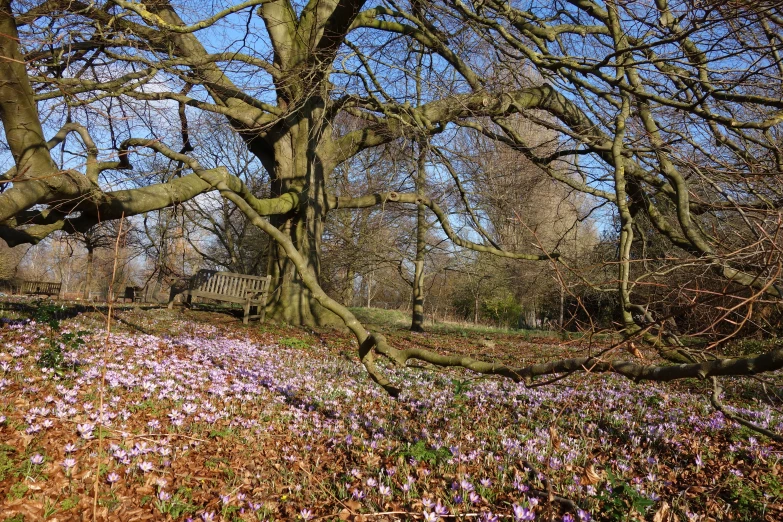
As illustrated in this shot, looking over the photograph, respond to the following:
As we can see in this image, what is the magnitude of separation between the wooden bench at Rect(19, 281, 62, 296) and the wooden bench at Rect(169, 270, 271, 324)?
18778mm

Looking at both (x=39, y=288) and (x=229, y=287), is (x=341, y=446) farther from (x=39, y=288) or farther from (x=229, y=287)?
(x=39, y=288)

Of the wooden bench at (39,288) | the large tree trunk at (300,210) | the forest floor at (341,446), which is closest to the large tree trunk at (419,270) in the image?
the large tree trunk at (300,210)

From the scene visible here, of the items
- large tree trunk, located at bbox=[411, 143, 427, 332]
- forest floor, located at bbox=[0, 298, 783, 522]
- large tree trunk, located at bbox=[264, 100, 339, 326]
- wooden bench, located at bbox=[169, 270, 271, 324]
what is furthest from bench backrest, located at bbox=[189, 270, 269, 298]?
forest floor, located at bbox=[0, 298, 783, 522]

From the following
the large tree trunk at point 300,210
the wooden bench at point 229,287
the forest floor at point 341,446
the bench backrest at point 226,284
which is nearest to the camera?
the forest floor at point 341,446

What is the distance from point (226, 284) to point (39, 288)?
67.7ft

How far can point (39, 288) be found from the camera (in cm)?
2577

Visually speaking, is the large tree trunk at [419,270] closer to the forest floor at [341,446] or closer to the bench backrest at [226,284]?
the bench backrest at [226,284]

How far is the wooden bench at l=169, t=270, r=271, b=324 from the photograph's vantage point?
11.3 metres

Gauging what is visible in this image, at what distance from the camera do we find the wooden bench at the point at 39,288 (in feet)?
83.7

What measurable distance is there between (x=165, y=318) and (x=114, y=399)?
21.2 feet

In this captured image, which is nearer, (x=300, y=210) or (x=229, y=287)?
(x=300, y=210)

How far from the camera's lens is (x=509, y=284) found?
23406 mm

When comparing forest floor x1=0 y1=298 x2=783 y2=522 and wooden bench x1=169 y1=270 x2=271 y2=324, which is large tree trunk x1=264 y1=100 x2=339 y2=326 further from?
forest floor x1=0 y1=298 x2=783 y2=522

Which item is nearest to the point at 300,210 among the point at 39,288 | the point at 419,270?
the point at 419,270
